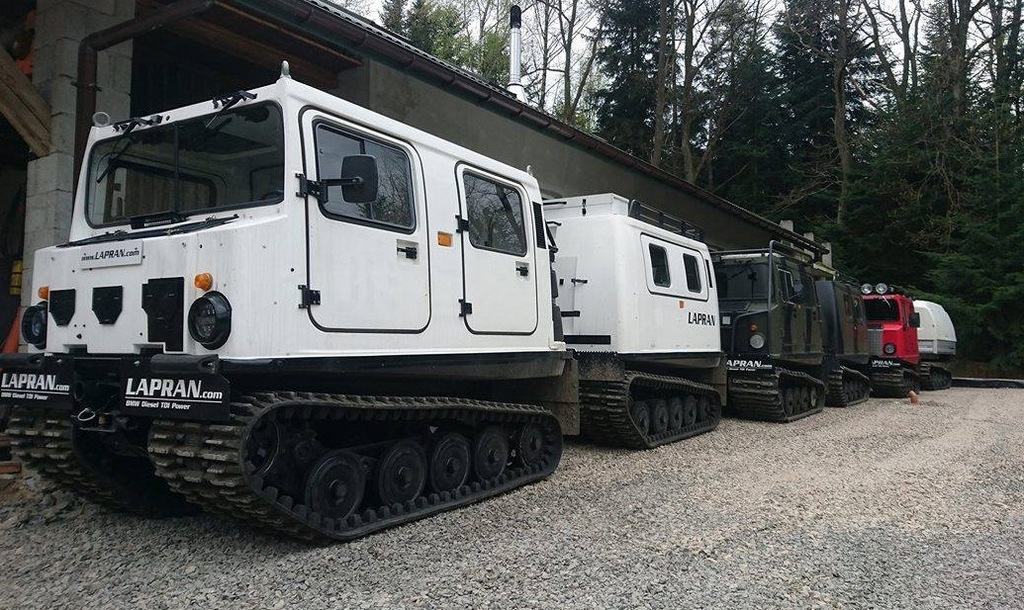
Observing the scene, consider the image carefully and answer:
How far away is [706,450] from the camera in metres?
7.96

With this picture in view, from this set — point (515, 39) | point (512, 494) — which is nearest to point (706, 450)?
point (512, 494)

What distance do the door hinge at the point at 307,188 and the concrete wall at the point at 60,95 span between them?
3.02 metres

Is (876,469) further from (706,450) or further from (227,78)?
(227,78)

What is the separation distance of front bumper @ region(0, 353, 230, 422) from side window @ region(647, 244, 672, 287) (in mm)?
5358

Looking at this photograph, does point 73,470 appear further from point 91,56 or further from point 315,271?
point 91,56

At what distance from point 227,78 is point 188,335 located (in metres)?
5.58

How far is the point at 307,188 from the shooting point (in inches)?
158

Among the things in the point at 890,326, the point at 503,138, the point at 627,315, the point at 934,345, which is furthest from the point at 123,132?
the point at 934,345

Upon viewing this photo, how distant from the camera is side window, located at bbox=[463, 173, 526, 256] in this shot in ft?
17.8

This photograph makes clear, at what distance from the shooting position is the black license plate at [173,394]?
353 cm

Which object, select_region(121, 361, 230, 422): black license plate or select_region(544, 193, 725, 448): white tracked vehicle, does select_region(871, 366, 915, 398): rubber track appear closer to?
select_region(544, 193, 725, 448): white tracked vehicle

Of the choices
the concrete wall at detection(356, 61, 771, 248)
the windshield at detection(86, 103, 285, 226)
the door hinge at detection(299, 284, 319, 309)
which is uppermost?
the concrete wall at detection(356, 61, 771, 248)

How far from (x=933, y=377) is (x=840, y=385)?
22.4ft

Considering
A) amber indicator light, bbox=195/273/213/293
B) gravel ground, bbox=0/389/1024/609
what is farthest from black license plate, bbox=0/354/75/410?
amber indicator light, bbox=195/273/213/293
